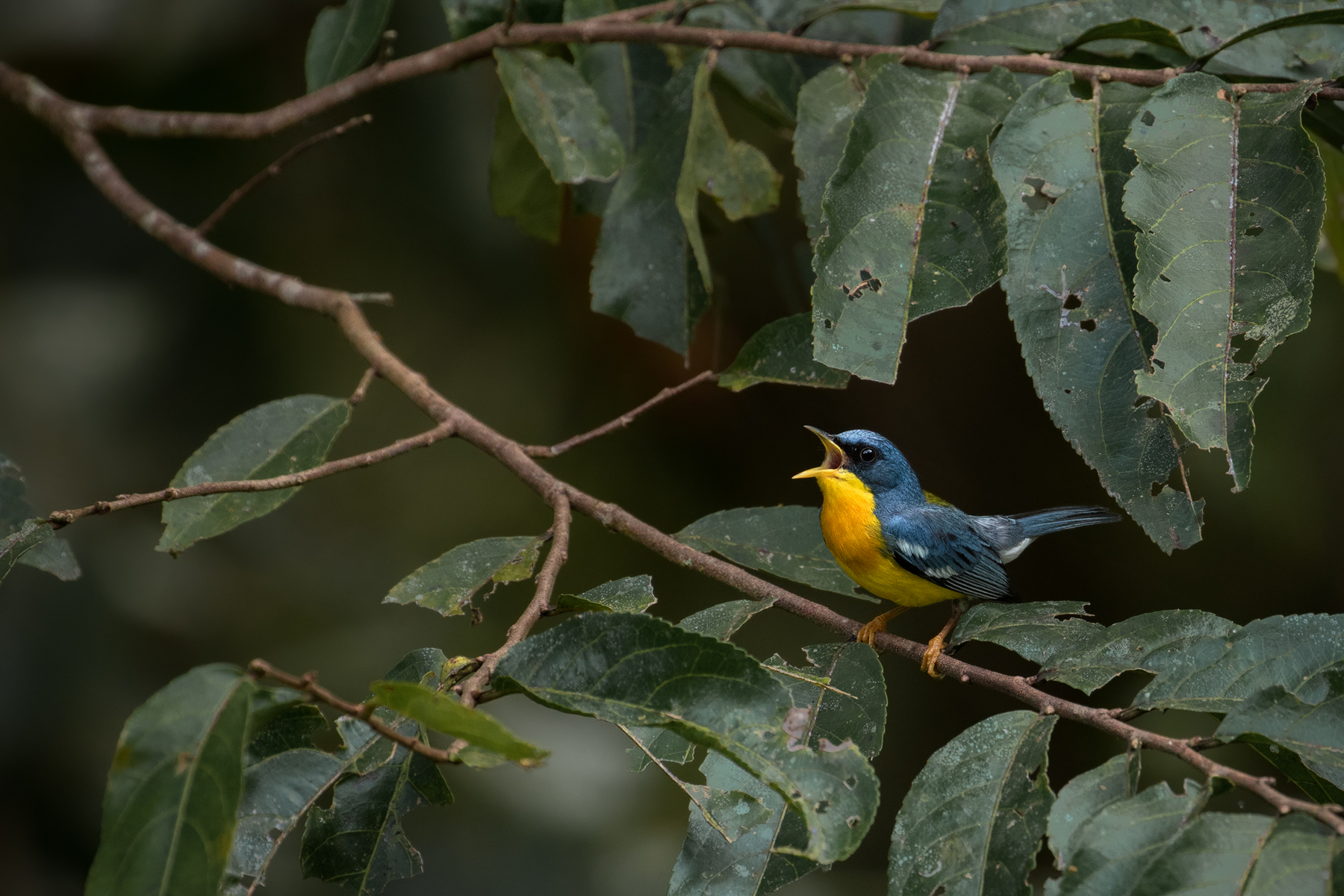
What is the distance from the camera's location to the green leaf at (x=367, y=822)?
1.64 meters

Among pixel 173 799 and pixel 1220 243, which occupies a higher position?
pixel 1220 243

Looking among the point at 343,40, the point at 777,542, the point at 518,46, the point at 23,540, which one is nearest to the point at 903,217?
the point at 777,542

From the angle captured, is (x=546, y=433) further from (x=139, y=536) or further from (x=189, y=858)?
(x=189, y=858)

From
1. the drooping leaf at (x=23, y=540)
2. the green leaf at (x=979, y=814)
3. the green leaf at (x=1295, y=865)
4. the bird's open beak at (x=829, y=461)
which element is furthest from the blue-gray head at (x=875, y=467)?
the drooping leaf at (x=23, y=540)

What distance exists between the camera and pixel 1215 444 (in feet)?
4.92

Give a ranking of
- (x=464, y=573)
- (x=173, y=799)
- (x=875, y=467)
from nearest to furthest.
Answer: (x=173, y=799) → (x=464, y=573) → (x=875, y=467)

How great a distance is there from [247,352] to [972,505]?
10.4 feet

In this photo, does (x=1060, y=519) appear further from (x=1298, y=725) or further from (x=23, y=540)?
(x=23, y=540)

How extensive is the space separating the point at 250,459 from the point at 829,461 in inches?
59.2

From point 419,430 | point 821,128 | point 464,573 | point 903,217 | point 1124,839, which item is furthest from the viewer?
point 419,430

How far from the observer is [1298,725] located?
1.34 metres

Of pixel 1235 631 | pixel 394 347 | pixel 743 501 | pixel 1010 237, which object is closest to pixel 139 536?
pixel 394 347

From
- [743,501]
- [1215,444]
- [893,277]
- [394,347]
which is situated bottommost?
[743,501]

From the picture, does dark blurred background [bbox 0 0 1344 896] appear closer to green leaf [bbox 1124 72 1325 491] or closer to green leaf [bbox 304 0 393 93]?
green leaf [bbox 304 0 393 93]
